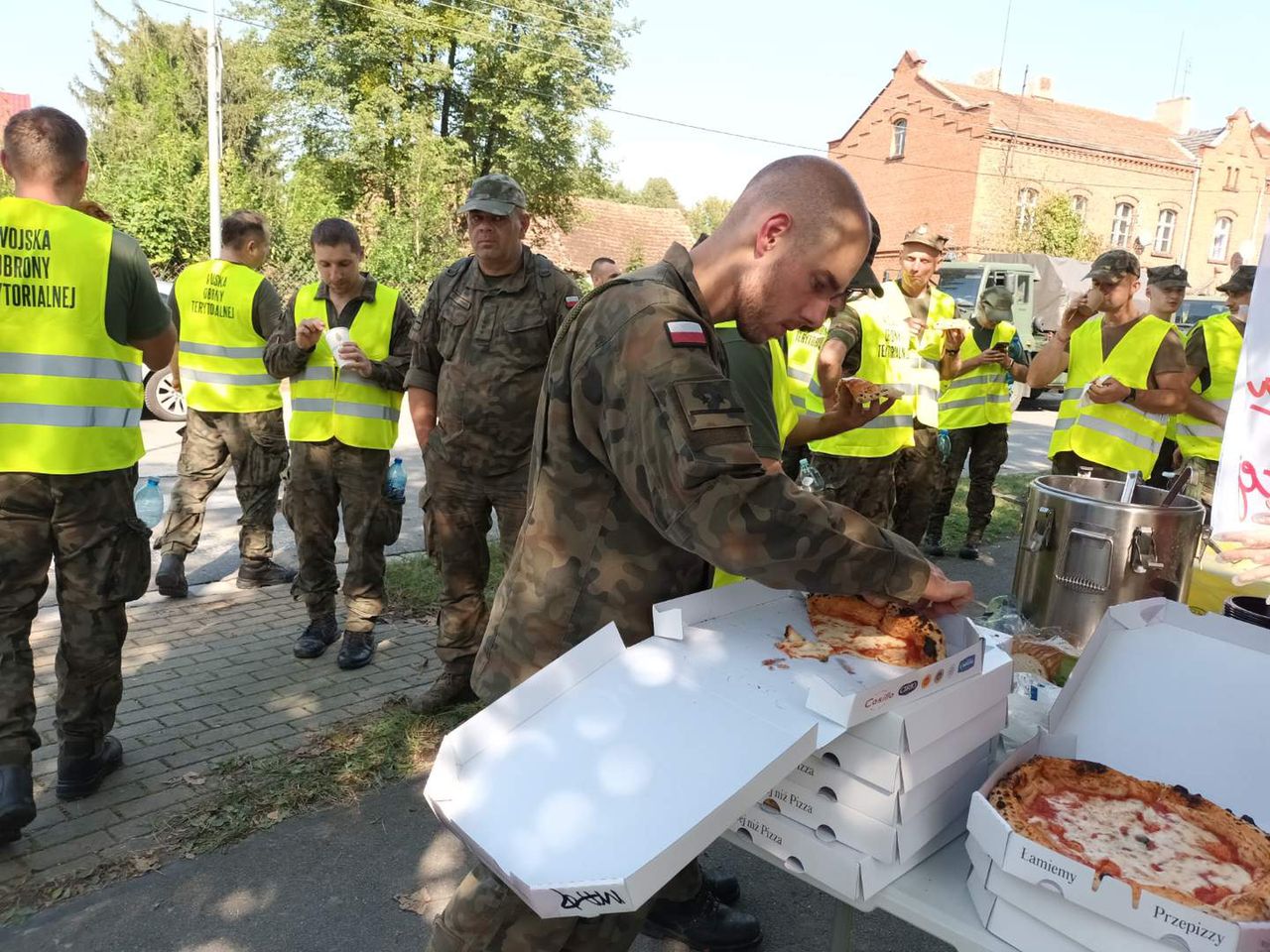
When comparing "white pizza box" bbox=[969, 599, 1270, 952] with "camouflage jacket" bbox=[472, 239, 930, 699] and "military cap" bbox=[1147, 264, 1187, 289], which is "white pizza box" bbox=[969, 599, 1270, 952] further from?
"military cap" bbox=[1147, 264, 1187, 289]

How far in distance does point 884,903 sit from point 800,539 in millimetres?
641

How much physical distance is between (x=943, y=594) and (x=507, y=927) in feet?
3.64

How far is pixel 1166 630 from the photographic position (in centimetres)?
197

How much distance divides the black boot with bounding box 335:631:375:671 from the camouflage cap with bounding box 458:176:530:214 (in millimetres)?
2161

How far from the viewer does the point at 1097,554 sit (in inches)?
107

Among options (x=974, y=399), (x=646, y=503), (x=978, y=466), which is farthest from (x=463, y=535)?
(x=978, y=466)

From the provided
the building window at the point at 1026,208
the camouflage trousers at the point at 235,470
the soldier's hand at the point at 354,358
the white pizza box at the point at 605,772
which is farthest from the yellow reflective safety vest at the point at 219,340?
the building window at the point at 1026,208

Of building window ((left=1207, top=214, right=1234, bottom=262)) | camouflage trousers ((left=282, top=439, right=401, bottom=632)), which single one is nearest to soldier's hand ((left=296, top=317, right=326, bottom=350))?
camouflage trousers ((left=282, top=439, right=401, bottom=632))

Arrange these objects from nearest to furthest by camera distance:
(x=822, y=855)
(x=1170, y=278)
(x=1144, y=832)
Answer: (x=1144, y=832) → (x=822, y=855) → (x=1170, y=278)

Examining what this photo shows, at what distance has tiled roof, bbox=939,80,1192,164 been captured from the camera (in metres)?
32.3

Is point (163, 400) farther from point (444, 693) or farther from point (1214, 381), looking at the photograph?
point (1214, 381)

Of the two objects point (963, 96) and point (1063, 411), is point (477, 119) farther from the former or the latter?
point (1063, 411)

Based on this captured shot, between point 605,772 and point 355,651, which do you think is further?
point 355,651

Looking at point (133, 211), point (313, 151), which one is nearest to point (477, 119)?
point (313, 151)
